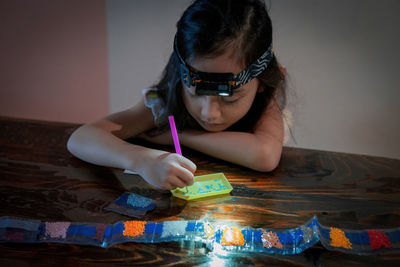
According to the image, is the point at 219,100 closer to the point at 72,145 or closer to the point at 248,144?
the point at 248,144

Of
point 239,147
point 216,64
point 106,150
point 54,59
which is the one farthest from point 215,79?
point 54,59

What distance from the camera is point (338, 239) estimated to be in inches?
29.0

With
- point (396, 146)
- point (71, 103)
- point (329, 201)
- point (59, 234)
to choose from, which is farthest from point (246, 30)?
point (71, 103)

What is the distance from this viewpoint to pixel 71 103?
2.62m

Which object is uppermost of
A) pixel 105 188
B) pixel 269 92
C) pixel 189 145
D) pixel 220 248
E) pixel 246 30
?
pixel 246 30

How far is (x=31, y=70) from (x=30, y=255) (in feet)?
7.09

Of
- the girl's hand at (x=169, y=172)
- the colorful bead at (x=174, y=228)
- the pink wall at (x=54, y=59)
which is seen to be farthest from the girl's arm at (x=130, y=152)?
the pink wall at (x=54, y=59)

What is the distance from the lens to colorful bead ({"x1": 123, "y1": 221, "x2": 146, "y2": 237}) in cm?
73

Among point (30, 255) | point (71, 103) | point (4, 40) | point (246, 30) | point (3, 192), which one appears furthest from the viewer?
point (71, 103)

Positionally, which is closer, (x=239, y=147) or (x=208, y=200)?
(x=208, y=200)

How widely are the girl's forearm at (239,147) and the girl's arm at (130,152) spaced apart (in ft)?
0.65

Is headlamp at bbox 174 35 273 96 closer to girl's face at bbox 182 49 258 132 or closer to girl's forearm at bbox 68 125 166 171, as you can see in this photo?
girl's face at bbox 182 49 258 132

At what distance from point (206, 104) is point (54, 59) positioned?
1.85m

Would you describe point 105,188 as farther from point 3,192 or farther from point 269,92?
point 269,92
